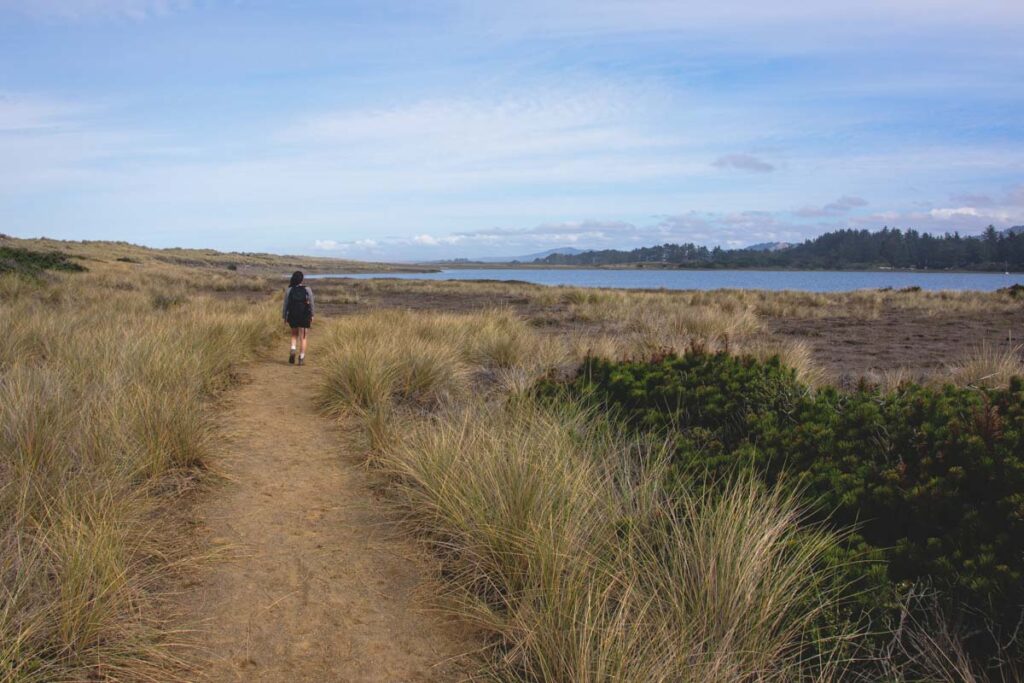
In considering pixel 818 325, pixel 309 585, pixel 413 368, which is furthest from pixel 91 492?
pixel 818 325

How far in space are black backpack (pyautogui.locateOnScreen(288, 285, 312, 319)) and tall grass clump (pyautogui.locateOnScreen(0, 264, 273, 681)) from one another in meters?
2.29

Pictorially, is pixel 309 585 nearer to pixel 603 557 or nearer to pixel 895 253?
pixel 603 557

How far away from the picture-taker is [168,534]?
4.36m

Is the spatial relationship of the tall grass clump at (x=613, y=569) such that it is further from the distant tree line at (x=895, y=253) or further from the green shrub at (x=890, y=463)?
the distant tree line at (x=895, y=253)

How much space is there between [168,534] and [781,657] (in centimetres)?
364

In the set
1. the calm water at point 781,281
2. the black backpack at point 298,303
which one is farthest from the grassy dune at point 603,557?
the calm water at point 781,281

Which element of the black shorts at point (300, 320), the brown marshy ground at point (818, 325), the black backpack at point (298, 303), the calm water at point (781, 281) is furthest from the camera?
the calm water at point (781, 281)

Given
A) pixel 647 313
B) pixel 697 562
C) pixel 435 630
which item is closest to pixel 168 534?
pixel 435 630

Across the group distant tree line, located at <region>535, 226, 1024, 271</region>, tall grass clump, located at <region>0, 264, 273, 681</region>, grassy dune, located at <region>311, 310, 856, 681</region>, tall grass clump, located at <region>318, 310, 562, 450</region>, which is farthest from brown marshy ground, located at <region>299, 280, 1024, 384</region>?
distant tree line, located at <region>535, 226, 1024, 271</region>

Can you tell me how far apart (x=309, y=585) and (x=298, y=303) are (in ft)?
26.4

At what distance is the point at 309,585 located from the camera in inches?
155

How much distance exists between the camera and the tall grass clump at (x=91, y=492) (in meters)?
2.98

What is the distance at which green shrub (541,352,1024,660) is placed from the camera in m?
3.19

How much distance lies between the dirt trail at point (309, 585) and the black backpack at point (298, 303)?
5383mm
